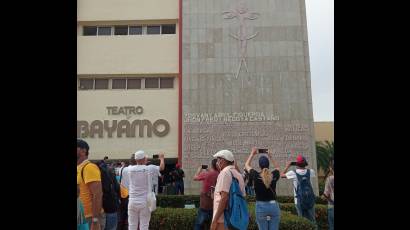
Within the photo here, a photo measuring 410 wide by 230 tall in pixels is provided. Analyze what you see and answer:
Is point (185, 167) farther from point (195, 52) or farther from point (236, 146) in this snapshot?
point (195, 52)

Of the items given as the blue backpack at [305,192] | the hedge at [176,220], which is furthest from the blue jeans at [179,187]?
the blue backpack at [305,192]

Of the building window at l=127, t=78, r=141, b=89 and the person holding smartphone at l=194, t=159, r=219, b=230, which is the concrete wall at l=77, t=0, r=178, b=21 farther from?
the person holding smartphone at l=194, t=159, r=219, b=230

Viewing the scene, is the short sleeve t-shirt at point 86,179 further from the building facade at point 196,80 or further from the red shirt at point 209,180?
the building facade at point 196,80

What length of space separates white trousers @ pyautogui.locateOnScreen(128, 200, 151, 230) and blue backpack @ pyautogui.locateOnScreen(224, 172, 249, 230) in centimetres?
216

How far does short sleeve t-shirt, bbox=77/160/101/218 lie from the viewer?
4.57m

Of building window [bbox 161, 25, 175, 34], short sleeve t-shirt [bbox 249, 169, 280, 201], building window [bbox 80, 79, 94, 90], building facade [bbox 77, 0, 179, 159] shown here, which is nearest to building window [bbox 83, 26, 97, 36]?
building facade [bbox 77, 0, 179, 159]

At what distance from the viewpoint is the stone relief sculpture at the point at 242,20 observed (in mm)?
21422

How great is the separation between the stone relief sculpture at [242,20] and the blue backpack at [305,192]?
14.1 m

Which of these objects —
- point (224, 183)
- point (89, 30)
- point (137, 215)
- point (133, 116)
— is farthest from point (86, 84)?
point (224, 183)

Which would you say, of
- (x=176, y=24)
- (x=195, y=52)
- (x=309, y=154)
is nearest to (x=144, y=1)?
(x=176, y=24)
